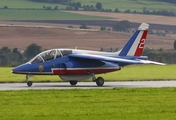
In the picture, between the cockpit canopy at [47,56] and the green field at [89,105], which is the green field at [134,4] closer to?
the cockpit canopy at [47,56]

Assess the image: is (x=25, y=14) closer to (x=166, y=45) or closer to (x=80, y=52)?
(x=166, y=45)

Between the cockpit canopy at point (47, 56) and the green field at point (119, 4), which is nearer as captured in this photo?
the cockpit canopy at point (47, 56)

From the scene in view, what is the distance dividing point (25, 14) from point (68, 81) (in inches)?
3997

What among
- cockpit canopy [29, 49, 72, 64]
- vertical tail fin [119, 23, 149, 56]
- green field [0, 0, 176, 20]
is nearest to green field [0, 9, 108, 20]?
green field [0, 0, 176, 20]

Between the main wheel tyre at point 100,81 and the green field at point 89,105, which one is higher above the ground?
the green field at point 89,105

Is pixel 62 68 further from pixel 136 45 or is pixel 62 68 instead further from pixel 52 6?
pixel 52 6

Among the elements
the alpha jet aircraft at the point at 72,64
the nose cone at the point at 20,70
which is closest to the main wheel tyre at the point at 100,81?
the alpha jet aircraft at the point at 72,64

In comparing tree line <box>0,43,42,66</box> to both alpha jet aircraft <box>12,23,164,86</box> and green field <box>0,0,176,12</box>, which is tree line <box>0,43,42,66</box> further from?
green field <box>0,0,176,12</box>

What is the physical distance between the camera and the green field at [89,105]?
1739cm

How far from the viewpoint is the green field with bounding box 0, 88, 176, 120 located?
57.1 feet

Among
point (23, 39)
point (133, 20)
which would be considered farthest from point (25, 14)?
point (23, 39)

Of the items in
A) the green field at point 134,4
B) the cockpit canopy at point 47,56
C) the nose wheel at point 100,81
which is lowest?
the green field at point 134,4

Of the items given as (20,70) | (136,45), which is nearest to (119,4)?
(136,45)

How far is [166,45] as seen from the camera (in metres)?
103
